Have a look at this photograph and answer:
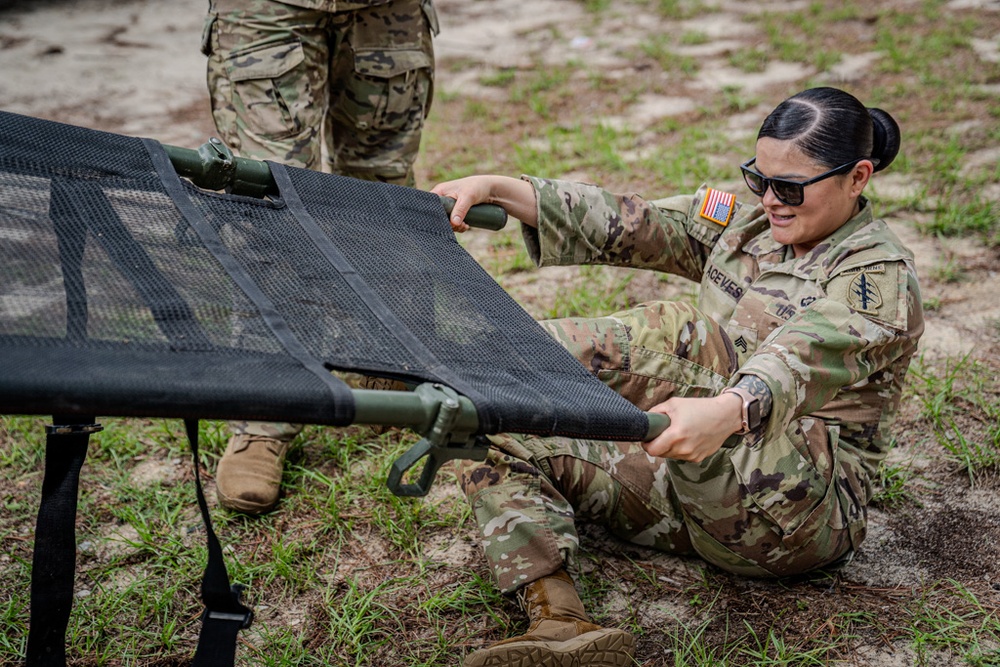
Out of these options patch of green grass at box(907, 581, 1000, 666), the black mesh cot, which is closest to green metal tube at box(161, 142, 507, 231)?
the black mesh cot

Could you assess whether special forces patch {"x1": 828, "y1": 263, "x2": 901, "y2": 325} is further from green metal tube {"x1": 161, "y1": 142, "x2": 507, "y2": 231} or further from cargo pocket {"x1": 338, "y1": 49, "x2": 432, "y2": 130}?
cargo pocket {"x1": 338, "y1": 49, "x2": 432, "y2": 130}

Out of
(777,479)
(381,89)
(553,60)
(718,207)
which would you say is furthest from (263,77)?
(553,60)

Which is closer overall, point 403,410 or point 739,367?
point 403,410

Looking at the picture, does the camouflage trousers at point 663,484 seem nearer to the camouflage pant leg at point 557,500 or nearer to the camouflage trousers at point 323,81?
the camouflage pant leg at point 557,500

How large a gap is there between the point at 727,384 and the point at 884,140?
0.75 metres

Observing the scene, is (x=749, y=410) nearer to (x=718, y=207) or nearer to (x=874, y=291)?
(x=874, y=291)

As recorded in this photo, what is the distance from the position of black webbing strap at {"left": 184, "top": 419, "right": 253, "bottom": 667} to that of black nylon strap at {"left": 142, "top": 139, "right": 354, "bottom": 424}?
0.26 meters

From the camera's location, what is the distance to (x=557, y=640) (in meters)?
1.89

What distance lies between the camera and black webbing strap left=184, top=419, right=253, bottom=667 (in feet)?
5.26

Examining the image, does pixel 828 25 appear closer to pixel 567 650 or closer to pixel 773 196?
pixel 773 196

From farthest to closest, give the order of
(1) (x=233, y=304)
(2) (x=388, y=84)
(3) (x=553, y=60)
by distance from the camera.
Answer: (3) (x=553, y=60) < (2) (x=388, y=84) < (1) (x=233, y=304)

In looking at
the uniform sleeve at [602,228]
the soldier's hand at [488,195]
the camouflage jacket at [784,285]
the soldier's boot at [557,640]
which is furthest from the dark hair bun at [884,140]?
the soldier's boot at [557,640]

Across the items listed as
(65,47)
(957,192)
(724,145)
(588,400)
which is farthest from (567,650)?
(65,47)

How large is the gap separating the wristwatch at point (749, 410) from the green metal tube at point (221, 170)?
101cm
